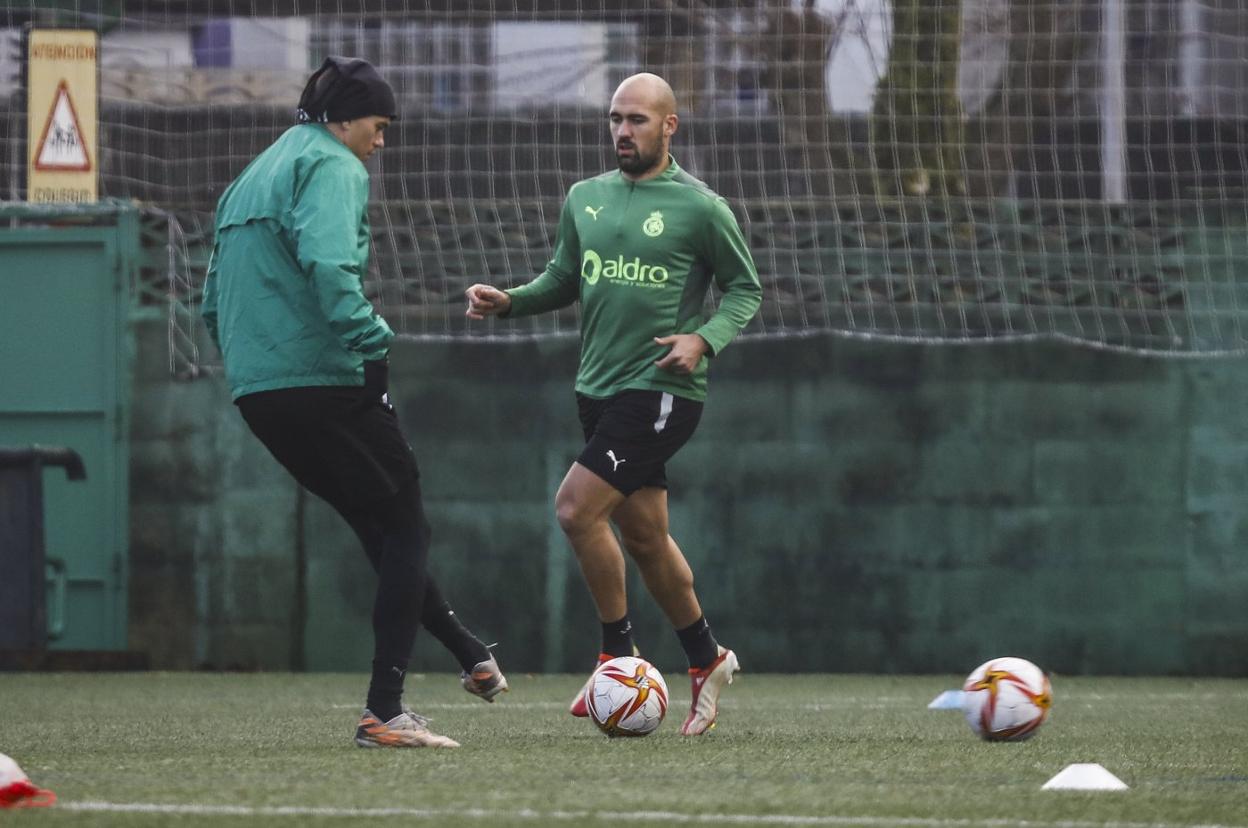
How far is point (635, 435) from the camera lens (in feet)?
21.6

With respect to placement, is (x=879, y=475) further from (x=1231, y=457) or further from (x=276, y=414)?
(x=276, y=414)

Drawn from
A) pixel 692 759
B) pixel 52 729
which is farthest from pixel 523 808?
pixel 52 729

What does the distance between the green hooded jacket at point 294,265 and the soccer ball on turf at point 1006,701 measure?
2.08 metres

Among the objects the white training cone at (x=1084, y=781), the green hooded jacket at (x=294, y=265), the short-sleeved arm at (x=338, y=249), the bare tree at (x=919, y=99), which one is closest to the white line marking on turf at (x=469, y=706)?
the green hooded jacket at (x=294, y=265)

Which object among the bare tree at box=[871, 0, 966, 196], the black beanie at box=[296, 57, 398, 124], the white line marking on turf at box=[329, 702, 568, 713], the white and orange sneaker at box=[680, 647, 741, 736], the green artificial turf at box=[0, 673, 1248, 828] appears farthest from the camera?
the bare tree at box=[871, 0, 966, 196]

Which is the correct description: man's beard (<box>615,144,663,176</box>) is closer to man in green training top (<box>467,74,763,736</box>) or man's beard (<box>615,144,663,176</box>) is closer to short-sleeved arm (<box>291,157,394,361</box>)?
man in green training top (<box>467,74,763,736</box>)

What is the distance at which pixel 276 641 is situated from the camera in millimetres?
11102

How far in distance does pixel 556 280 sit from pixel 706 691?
152 centimetres

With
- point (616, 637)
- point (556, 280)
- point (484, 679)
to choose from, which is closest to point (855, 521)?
point (556, 280)

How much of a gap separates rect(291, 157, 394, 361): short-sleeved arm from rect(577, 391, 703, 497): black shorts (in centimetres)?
106

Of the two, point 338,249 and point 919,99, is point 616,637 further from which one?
point 919,99

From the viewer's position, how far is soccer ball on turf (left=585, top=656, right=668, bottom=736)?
6.19 metres

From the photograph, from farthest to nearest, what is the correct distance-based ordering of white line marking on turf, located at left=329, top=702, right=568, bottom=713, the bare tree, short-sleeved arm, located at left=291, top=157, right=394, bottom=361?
the bare tree, white line marking on turf, located at left=329, top=702, right=568, bottom=713, short-sleeved arm, located at left=291, top=157, right=394, bottom=361

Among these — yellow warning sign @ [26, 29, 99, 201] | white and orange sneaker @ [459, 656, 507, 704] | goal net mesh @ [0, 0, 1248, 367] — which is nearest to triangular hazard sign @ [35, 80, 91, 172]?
yellow warning sign @ [26, 29, 99, 201]
